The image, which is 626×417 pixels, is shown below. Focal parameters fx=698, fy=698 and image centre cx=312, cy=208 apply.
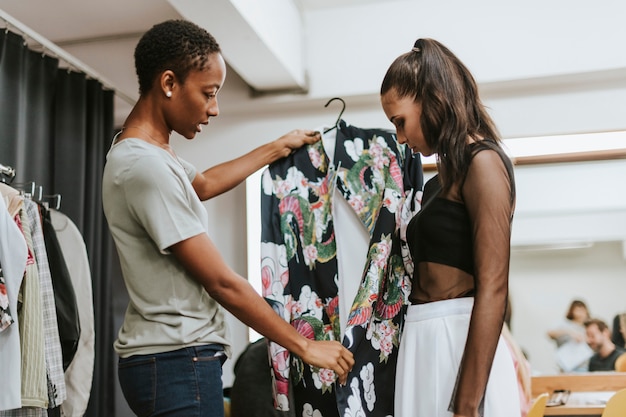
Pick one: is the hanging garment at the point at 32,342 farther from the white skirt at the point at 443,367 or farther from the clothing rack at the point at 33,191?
the white skirt at the point at 443,367

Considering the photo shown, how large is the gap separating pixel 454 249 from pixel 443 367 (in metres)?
0.26

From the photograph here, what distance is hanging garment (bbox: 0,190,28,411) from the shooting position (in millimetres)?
2045

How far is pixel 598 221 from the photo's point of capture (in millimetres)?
3994

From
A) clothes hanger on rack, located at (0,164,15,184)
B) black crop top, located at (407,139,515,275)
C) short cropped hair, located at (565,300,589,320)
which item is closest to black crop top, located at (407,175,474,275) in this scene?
black crop top, located at (407,139,515,275)

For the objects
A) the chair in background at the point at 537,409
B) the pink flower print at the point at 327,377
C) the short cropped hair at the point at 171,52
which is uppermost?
the short cropped hair at the point at 171,52

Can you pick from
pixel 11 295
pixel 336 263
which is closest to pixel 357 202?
pixel 336 263

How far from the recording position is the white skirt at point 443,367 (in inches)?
57.9

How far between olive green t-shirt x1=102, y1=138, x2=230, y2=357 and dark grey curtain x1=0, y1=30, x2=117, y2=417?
4.38ft

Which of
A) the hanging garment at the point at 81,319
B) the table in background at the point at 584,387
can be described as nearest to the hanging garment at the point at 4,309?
the hanging garment at the point at 81,319

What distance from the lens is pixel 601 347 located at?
394 centimetres

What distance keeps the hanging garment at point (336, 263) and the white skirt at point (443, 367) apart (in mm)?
353

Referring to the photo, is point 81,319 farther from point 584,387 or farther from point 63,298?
point 584,387

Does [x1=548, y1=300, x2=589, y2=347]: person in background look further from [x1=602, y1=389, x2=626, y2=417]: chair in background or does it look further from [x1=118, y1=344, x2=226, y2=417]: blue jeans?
[x1=118, y1=344, x2=226, y2=417]: blue jeans

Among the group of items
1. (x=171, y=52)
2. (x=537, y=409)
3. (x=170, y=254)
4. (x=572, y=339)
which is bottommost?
(x=537, y=409)
